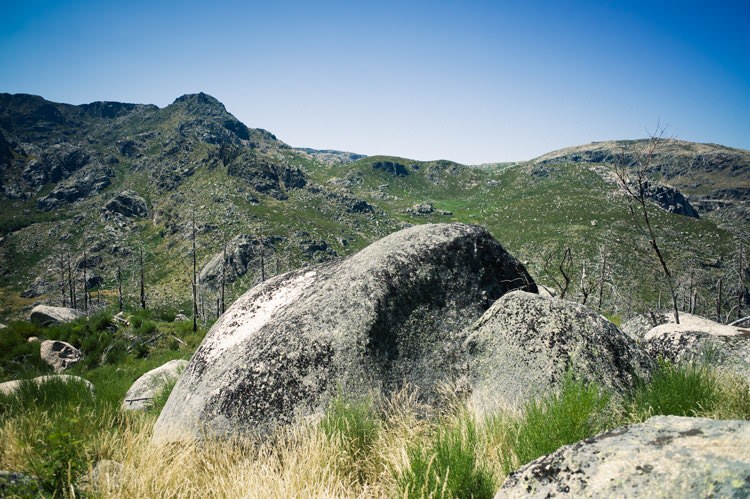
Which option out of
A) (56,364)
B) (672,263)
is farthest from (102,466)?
(672,263)

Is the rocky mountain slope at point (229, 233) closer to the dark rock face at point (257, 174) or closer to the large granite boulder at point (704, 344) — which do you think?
the dark rock face at point (257, 174)

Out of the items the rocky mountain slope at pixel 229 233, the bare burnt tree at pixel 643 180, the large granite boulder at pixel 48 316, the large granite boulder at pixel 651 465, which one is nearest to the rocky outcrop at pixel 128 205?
the rocky mountain slope at pixel 229 233

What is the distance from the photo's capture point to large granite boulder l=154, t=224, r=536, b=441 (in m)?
5.79

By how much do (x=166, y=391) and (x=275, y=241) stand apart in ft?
394

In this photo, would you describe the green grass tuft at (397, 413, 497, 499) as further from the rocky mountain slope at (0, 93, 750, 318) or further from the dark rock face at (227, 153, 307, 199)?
the dark rock face at (227, 153, 307, 199)

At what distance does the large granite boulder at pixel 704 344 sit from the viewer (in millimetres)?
6479

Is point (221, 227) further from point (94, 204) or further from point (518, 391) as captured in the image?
point (518, 391)

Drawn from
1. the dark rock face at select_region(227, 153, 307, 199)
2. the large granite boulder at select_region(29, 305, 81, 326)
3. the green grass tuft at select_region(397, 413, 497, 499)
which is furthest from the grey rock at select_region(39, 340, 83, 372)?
the dark rock face at select_region(227, 153, 307, 199)

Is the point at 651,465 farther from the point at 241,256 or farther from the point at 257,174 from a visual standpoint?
the point at 257,174

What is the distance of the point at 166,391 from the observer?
8.89 m

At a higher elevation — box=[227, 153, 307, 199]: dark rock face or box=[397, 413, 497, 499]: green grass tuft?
box=[227, 153, 307, 199]: dark rock face

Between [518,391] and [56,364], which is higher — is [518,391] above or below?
above

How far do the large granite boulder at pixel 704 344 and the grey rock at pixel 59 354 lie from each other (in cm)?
2119

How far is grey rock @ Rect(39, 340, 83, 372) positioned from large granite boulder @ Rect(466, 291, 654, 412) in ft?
59.7
